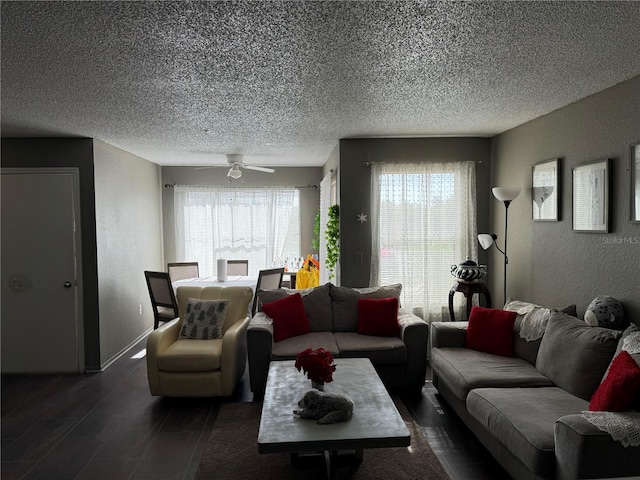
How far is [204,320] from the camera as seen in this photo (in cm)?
465

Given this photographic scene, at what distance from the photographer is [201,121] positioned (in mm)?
4266

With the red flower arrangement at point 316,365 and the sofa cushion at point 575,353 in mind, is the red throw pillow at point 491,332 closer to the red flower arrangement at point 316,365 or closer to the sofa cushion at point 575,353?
the sofa cushion at point 575,353

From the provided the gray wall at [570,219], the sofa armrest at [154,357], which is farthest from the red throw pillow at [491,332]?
the sofa armrest at [154,357]

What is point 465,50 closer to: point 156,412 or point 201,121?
point 201,121

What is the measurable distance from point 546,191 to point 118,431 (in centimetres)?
402

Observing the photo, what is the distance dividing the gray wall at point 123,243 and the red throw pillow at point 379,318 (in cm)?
283

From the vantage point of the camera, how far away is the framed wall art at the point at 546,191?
13.1ft

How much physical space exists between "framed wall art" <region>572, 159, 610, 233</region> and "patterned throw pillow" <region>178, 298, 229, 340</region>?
324 centimetres

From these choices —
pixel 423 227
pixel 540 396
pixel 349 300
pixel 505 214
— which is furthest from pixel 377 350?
pixel 505 214

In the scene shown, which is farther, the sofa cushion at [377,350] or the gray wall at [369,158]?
the gray wall at [369,158]

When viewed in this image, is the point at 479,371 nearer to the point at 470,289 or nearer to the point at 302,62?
the point at 470,289

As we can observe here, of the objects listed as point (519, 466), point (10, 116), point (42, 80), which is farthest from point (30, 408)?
point (519, 466)

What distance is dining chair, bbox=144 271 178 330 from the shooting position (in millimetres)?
5574

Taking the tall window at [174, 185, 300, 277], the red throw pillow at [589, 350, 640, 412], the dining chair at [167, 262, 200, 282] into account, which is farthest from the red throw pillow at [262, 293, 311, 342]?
the tall window at [174, 185, 300, 277]
